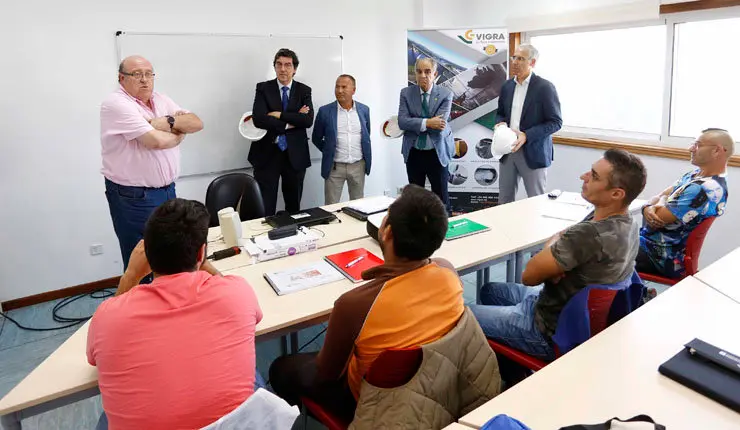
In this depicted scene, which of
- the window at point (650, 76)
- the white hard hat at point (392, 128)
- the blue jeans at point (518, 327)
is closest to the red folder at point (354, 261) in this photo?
the blue jeans at point (518, 327)

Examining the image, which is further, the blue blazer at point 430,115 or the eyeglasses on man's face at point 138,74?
the blue blazer at point 430,115

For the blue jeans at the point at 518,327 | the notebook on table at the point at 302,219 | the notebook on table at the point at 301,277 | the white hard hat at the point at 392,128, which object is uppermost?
the white hard hat at the point at 392,128

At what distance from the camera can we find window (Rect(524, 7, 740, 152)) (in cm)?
393

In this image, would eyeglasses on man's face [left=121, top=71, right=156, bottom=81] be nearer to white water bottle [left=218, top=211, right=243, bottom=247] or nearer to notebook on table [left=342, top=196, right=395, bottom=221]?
white water bottle [left=218, top=211, right=243, bottom=247]

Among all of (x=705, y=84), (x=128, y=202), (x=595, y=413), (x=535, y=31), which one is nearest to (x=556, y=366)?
(x=595, y=413)

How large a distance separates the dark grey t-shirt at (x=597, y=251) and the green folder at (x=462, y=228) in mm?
911

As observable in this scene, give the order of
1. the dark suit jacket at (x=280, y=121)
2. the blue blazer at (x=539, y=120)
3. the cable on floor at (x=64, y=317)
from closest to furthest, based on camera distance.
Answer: the cable on floor at (x=64, y=317) < the blue blazer at (x=539, y=120) < the dark suit jacket at (x=280, y=121)

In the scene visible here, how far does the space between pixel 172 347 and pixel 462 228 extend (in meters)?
1.94

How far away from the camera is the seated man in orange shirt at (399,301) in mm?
1422

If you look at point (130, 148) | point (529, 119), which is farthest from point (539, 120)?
point (130, 148)

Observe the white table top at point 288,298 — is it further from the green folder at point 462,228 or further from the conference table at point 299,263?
the green folder at point 462,228

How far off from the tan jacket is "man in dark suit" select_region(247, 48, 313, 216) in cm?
310

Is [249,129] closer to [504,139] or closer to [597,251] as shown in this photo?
[504,139]

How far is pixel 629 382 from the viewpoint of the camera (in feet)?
4.58
